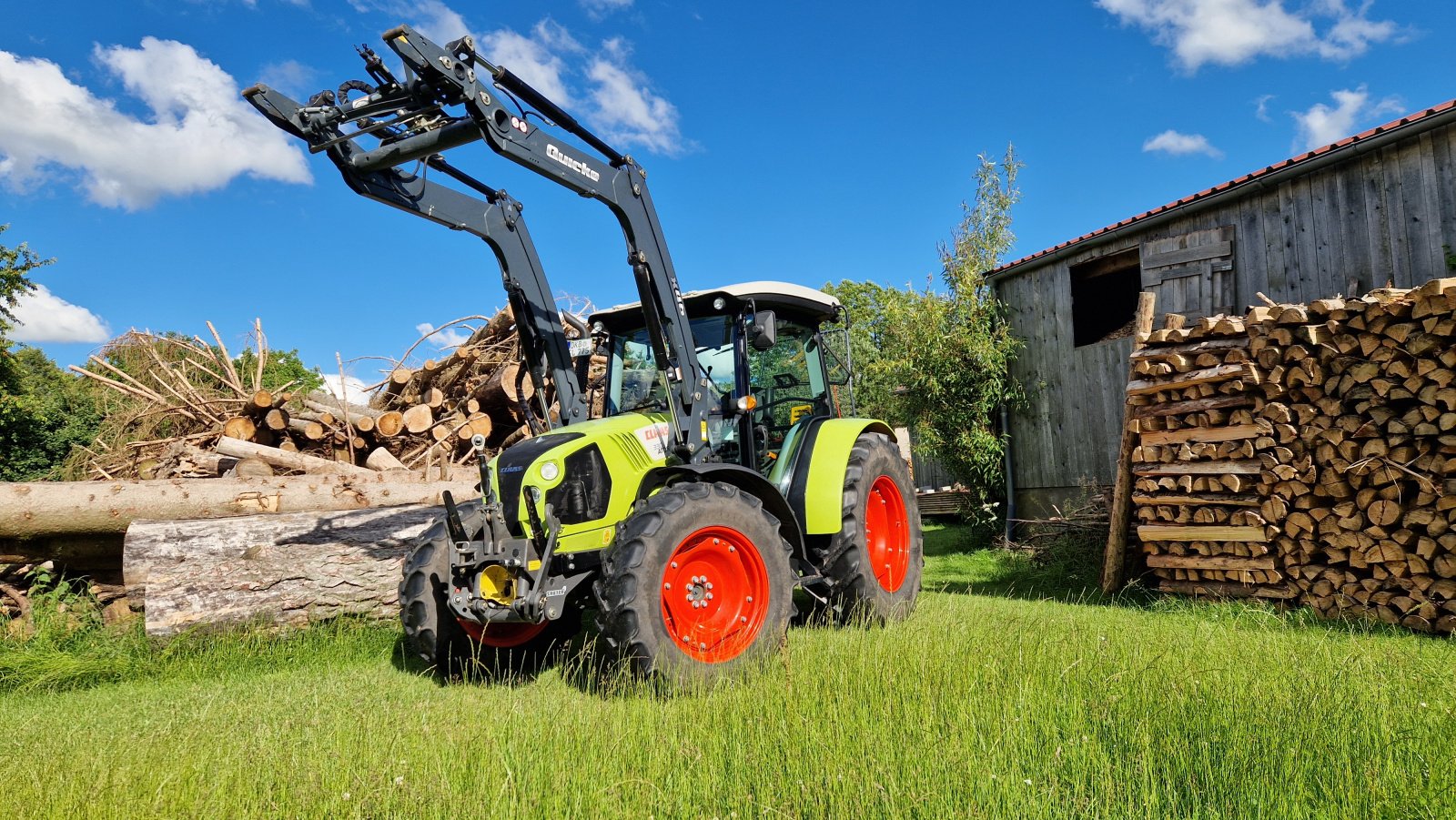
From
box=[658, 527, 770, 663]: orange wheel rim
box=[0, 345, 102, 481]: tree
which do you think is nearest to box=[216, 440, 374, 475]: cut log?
box=[658, 527, 770, 663]: orange wheel rim

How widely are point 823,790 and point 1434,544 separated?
193 inches

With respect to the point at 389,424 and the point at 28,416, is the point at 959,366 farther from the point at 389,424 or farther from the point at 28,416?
the point at 28,416

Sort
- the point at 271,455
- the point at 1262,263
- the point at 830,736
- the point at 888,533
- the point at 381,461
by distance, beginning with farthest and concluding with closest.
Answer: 1. the point at 381,461
2. the point at 271,455
3. the point at 1262,263
4. the point at 888,533
5. the point at 830,736

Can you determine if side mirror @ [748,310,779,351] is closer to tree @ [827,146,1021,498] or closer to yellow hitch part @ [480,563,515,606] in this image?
yellow hitch part @ [480,563,515,606]

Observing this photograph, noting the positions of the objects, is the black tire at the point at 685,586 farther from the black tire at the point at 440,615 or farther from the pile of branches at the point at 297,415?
the pile of branches at the point at 297,415

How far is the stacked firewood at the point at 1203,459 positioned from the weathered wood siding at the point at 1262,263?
1.92 meters

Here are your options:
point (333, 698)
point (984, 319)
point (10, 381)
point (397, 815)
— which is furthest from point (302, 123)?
point (10, 381)

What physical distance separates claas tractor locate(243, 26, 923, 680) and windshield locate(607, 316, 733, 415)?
14 mm

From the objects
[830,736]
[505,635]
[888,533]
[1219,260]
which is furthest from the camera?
[1219,260]

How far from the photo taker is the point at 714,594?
15.2ft

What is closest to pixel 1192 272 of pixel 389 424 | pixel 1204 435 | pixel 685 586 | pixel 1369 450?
pixel 1204 435

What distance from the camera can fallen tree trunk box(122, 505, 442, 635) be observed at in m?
5.77

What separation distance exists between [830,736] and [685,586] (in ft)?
4.66

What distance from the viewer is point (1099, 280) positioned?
12.0 metres
